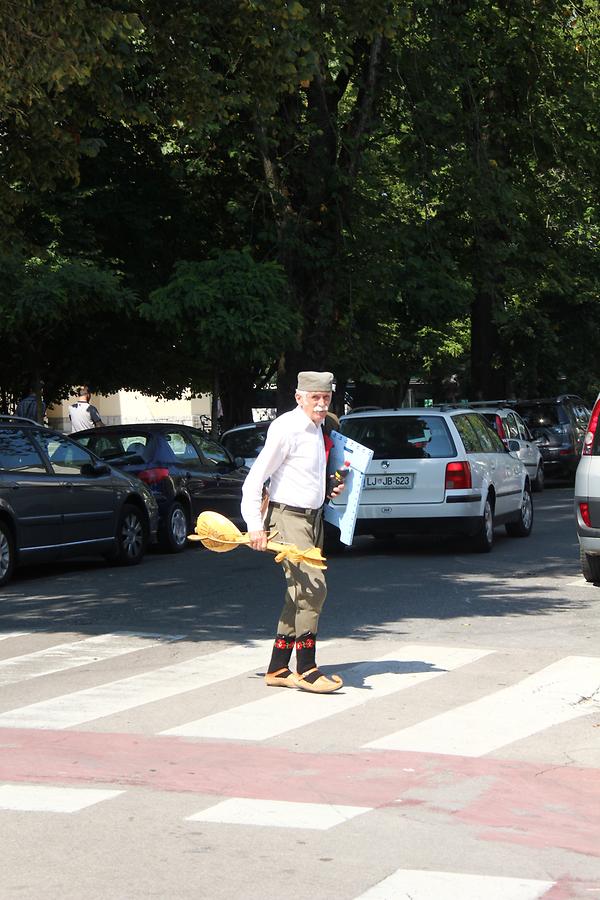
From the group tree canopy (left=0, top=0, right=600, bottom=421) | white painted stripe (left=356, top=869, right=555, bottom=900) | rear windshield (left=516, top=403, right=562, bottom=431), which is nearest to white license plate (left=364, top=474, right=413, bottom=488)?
tree canopy (left=0, top=0, right=600, bottom=421)

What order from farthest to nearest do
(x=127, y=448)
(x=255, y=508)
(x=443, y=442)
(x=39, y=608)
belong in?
(x=127, y=448) → (x=443, y=442) → (x=39, y=608) → (x=255, y=508)

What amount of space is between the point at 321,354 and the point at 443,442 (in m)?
9.84

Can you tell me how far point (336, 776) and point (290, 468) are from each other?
2447mm

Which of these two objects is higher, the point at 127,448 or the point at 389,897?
the point at 127,448

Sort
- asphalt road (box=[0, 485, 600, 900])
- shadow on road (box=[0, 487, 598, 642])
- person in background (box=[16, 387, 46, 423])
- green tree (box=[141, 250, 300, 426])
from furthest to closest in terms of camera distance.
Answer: person in background (box=[16, 387, 46, 423]), green tree (box=[141, 250, 300, 426]), shadow on road (box=[0, 487, 598, 642]), asphalt road (box=[0, 485, 600, 900])

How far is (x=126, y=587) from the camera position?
48.3 ft

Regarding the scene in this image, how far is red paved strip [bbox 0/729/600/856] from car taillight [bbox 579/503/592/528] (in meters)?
6.62

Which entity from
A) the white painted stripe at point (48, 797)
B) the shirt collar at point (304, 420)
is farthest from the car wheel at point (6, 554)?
the white painted stripe at point (48, 797)

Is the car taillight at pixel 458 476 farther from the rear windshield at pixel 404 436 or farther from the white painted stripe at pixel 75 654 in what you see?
the white painted stripe at pixel 75 654

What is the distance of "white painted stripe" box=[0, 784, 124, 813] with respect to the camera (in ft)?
20.3

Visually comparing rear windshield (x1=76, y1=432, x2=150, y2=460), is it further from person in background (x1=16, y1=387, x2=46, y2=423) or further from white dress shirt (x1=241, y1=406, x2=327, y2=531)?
white dress shirt (x1=241, y1=406, x2=327, y2=531)

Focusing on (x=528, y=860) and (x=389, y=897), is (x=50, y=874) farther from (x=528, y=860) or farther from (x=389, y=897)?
(x=528, y=860)

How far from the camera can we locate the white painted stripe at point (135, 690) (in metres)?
8.20

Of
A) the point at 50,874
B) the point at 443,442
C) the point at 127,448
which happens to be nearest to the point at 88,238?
the point at 127,448
